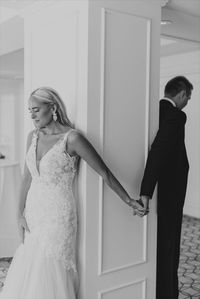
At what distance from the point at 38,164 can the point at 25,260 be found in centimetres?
61

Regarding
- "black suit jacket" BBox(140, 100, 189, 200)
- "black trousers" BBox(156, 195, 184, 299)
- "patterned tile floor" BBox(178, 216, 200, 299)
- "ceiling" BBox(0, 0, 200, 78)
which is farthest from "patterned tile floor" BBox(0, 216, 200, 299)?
"ceiling" BBox(0, 0, 200, 78)

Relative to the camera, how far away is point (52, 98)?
263cm

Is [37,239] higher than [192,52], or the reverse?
[192,52]

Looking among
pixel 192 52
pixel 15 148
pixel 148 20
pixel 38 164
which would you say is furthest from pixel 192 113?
pixel 15 148

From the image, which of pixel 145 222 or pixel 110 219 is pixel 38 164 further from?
pixel 145 222

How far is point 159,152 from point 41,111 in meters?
0.88

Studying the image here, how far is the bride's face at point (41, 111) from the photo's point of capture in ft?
8.65

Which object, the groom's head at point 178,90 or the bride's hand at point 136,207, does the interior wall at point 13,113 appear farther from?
the bride's hand at point 136,207

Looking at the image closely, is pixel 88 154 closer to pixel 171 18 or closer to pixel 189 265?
pixel 171 18

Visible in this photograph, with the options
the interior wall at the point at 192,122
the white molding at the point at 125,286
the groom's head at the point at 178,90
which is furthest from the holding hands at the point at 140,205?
the interior wall at the point at 192,122

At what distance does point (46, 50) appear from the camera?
9.78 feet

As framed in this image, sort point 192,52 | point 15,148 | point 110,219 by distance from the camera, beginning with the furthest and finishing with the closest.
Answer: point 15,148 < point 192,52 < point 110,219

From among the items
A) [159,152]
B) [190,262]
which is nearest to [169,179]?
[159,152]

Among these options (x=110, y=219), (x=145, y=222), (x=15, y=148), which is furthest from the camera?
(x=15, y=148)
